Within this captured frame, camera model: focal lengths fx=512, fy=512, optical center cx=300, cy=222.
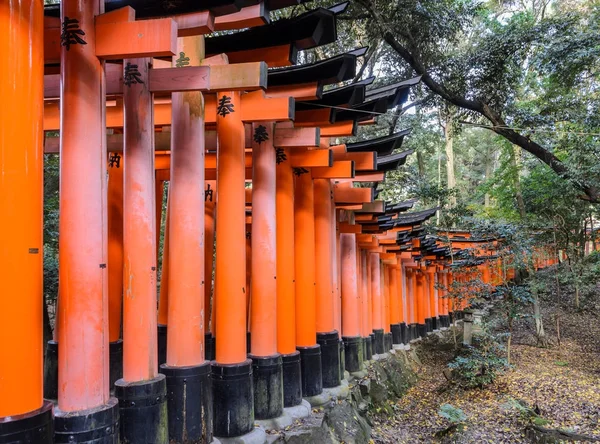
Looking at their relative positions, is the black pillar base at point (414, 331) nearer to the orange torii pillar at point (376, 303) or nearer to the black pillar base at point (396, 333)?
the black pillar base at point (396, 333)

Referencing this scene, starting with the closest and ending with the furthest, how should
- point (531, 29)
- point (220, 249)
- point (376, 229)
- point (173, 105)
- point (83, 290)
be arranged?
point (83, 290) < point (173, 105) < point (220, 249) < point (376, 229) < point (531, 29)

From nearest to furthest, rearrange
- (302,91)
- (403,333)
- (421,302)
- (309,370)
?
(302,91) < (309,370) < (403,333) < (421,302)

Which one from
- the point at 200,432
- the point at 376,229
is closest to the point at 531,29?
the point at 376,229

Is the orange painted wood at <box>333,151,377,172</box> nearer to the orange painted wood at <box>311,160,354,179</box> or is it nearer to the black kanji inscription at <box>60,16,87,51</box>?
Result: the orange painted wood at <box>311,160,354,179</box>

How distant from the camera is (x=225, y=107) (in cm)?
609

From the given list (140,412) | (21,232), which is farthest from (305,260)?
(21,232)

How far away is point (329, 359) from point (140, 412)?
466cm

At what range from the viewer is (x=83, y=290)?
153 inches

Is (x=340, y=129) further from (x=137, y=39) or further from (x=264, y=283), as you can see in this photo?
(x=137, y=39)

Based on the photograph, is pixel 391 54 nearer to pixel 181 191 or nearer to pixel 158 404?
pixel 181 191

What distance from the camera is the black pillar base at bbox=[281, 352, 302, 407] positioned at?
7066mm

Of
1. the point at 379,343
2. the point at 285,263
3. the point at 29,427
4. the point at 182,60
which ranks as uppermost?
the point at 182,60

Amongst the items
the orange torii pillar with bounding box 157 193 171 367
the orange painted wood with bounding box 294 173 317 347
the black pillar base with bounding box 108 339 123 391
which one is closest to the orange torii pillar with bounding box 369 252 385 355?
the orange painted wood with bounding box 294 173 317 347

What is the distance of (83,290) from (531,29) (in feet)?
41.9
